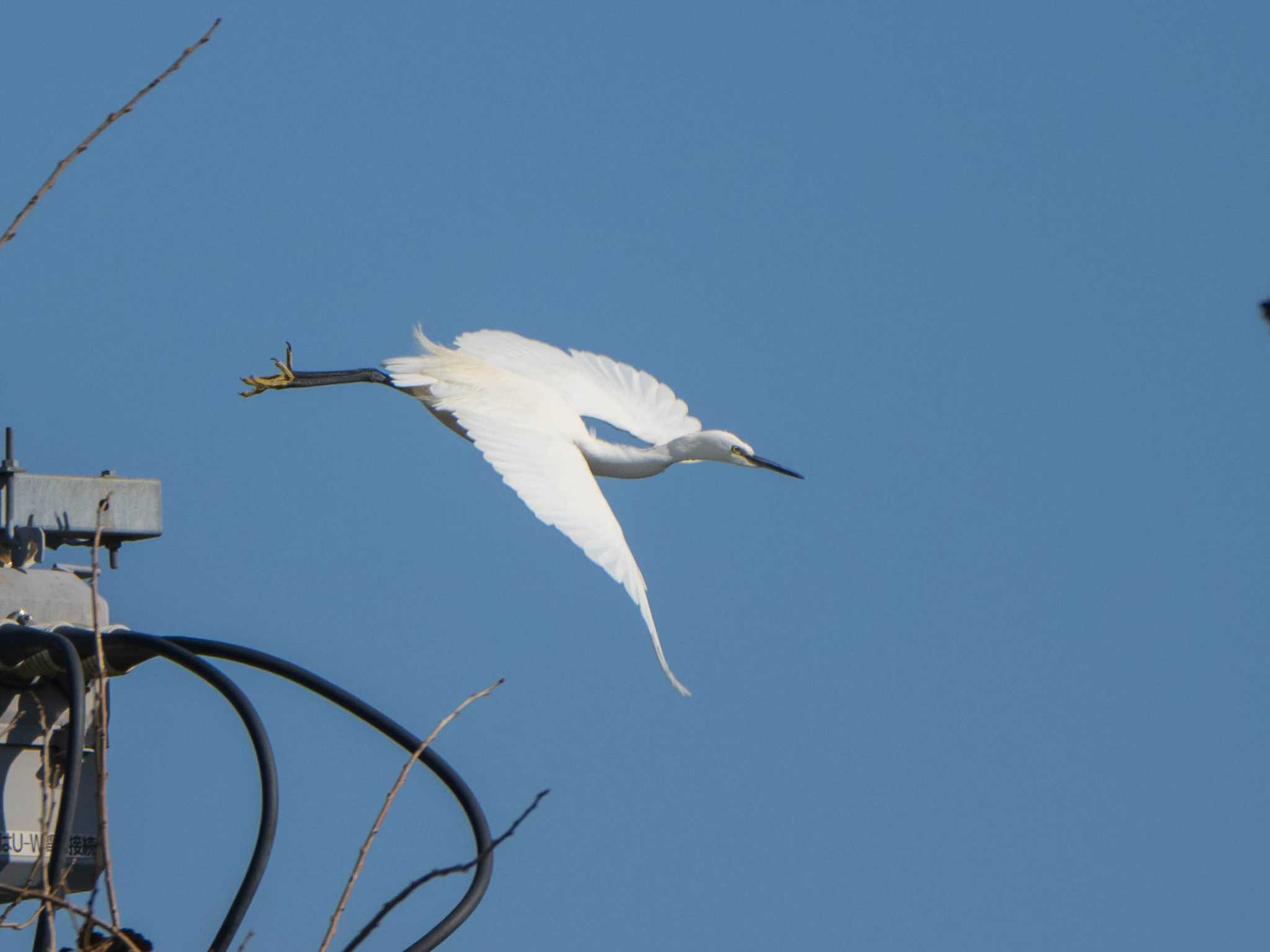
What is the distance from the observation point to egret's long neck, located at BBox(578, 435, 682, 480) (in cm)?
1153

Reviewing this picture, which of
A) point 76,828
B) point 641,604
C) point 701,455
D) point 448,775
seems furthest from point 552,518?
point 448,775

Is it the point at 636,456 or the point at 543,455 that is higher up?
the point at 636,456

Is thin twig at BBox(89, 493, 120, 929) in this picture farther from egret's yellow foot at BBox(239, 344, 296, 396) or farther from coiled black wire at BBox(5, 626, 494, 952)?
egret's yellow foot at BBox(239, 344, 296, 396)

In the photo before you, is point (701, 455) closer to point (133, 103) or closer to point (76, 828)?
point (76, 828)

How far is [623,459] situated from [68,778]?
731 centimetres

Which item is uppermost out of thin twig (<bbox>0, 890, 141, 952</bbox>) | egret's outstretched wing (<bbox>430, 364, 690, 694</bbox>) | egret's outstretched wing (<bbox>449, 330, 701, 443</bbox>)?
egret's outstretched wing (<bbox>449, 330, 701, 443</bbox>)

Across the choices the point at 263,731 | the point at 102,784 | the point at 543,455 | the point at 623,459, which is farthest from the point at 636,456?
the point at 102,784

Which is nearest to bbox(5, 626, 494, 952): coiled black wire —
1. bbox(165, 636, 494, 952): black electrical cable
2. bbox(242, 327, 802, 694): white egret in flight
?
bbox(165, 636, 494, 952): black electrical cable

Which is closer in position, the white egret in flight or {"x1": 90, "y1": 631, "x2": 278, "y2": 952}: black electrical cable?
{"x1": 90, "y1": 631, "x2": 278, "y2": 952}: black electrical cable

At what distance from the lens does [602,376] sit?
1319cm

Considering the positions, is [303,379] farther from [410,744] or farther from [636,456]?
[410,744]

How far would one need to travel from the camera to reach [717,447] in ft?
39.9

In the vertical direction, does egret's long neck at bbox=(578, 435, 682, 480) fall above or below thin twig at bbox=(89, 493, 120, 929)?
above

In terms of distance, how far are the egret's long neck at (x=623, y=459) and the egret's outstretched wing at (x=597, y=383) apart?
0.43m
